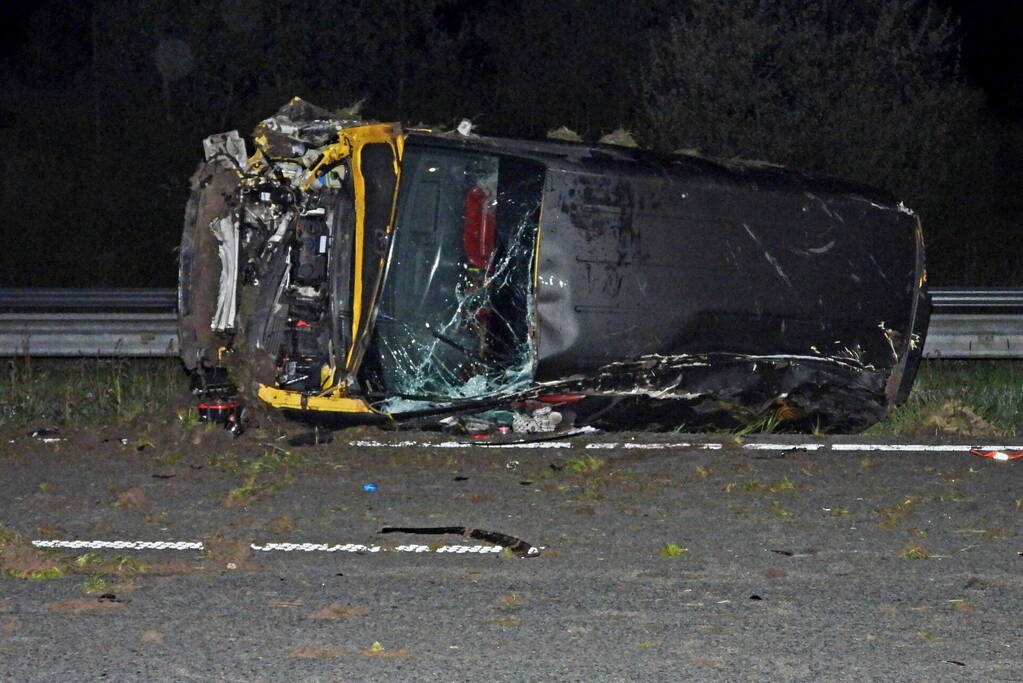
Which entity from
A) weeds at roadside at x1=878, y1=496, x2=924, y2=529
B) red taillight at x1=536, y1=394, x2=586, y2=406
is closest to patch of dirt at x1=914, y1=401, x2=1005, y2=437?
weeds at roadside at x1=878, y1=496, x2=924, y2=529

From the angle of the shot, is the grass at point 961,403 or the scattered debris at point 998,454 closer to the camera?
the scattered debris at point 998,454

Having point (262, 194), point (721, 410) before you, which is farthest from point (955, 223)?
Result: point (262, 194)

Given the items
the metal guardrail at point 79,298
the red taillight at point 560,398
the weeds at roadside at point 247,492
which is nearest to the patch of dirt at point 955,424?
the red taillight at point 560,398

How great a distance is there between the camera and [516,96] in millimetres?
26156

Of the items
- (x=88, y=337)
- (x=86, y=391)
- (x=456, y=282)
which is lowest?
(x=86, y=391)

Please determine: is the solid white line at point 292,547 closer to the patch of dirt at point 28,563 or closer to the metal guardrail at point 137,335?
the patch of dirt at point 28,563

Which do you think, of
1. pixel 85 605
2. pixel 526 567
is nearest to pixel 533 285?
pixel 526 567

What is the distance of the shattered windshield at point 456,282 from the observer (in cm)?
700

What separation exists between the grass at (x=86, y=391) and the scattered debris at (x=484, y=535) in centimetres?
268

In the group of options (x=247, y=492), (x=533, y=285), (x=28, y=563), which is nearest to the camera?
(x=28, y=563)

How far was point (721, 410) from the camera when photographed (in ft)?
24.6

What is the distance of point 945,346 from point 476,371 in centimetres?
357

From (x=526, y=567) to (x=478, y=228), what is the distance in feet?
7.57

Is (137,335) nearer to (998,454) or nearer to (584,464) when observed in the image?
(584,464)
